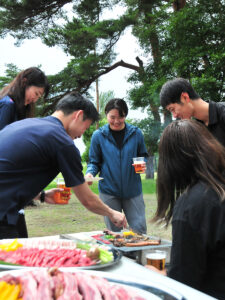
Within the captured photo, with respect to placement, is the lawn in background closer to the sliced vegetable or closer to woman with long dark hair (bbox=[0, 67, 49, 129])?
woman with long dark hair (bbox=[0, 67, 49, 129])

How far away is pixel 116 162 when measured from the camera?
398 centimetres

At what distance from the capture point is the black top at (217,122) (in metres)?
3.10

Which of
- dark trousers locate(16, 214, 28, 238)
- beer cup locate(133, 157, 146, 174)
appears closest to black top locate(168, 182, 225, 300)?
dark trousers locate(16, 214, 28, 238)

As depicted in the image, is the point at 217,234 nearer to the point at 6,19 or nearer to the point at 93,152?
the point at 93,152

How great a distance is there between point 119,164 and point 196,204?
2.57m

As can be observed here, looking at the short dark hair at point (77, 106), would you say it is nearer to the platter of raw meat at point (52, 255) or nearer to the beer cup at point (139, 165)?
the platter of raw meat at point (52, 255)

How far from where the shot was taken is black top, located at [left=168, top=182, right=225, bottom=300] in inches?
54.2

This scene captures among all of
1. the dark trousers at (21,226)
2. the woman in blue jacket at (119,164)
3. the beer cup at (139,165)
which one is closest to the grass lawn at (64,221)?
the woman in blue jacket at (119,164)

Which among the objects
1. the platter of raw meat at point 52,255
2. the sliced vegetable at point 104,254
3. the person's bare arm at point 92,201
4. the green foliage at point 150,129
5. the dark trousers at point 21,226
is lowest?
the dark trousers at point 21,226

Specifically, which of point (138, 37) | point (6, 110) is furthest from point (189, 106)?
point (138, 37)

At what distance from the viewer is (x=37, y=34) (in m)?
16.9

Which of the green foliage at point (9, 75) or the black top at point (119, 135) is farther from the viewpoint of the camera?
the green foliage at point (9, 75)

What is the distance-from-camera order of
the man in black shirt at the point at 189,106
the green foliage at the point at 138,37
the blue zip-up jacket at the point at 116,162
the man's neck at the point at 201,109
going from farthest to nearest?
the green foliage at the point at 138,37 → the blue zip-up jacket at the point at 116,162 → the man's neck at the point at 201,109 → the man in black shirt at the point at 189,106

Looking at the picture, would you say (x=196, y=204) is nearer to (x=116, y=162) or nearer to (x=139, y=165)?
(x=139, y=165)
